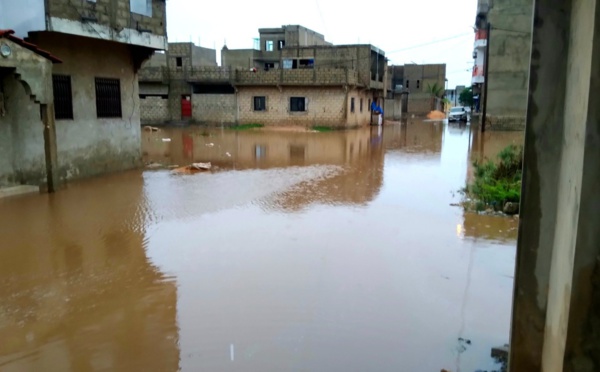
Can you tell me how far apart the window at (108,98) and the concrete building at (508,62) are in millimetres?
23656

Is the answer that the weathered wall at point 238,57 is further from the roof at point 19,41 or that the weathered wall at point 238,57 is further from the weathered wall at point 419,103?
the roof at point 19,41

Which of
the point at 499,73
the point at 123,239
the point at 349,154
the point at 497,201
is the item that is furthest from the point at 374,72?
the point at 123,239

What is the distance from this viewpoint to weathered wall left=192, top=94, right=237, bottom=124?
37.3 m

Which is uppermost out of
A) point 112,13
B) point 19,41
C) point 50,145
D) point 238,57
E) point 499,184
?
point 238,57

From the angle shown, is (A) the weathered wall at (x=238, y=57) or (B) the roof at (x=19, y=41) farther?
(A) the weathered wall at (x=238, y=57)

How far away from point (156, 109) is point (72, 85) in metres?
26.1

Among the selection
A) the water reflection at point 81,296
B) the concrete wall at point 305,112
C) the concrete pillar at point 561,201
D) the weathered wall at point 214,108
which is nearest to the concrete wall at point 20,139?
the water reflection at point 81,296

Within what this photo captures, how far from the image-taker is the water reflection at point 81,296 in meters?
Result: 4.53

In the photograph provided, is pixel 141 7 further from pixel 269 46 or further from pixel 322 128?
pixel 269 46

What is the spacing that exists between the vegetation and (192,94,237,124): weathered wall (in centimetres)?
2724

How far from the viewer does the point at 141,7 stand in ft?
47.7

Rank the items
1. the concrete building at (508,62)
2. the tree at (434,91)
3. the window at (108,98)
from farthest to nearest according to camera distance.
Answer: the tree at (434,91), the concrete building at (508,62), the window at (108,98)

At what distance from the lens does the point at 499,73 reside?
3247 centimetres

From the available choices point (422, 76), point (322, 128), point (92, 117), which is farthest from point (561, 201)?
point (422, 76)
